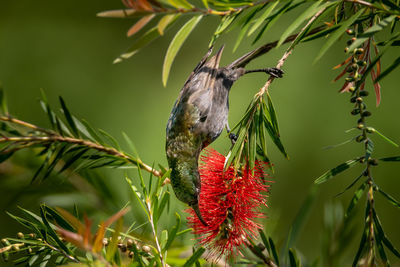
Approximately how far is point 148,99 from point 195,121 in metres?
0.80

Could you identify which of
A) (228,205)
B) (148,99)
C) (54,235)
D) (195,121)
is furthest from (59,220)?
(148,99)

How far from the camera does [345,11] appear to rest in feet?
2.16

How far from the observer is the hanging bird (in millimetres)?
893

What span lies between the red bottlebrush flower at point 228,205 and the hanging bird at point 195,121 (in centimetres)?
2

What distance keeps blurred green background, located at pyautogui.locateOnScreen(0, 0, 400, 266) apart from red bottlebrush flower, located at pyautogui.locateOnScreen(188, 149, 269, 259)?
129mm

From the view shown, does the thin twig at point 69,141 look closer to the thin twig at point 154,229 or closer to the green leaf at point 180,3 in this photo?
the thin twig at point 154,229

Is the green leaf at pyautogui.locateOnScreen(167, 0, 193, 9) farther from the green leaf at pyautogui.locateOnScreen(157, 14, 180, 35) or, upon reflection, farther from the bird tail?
the bird tail

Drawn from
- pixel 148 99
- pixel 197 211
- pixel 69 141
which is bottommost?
pixel 197 211

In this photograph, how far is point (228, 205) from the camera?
29.0 inches

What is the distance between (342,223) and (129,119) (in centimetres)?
114

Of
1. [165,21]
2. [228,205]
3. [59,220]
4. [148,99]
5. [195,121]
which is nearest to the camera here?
[165,21]

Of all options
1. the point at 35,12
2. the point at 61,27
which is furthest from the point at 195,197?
the point at 35,12

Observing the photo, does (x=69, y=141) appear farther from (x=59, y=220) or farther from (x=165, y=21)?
(x=165, y=21)

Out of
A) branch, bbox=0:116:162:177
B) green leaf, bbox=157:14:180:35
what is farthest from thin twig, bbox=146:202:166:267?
green leaf, bbox=157:14:180:35
